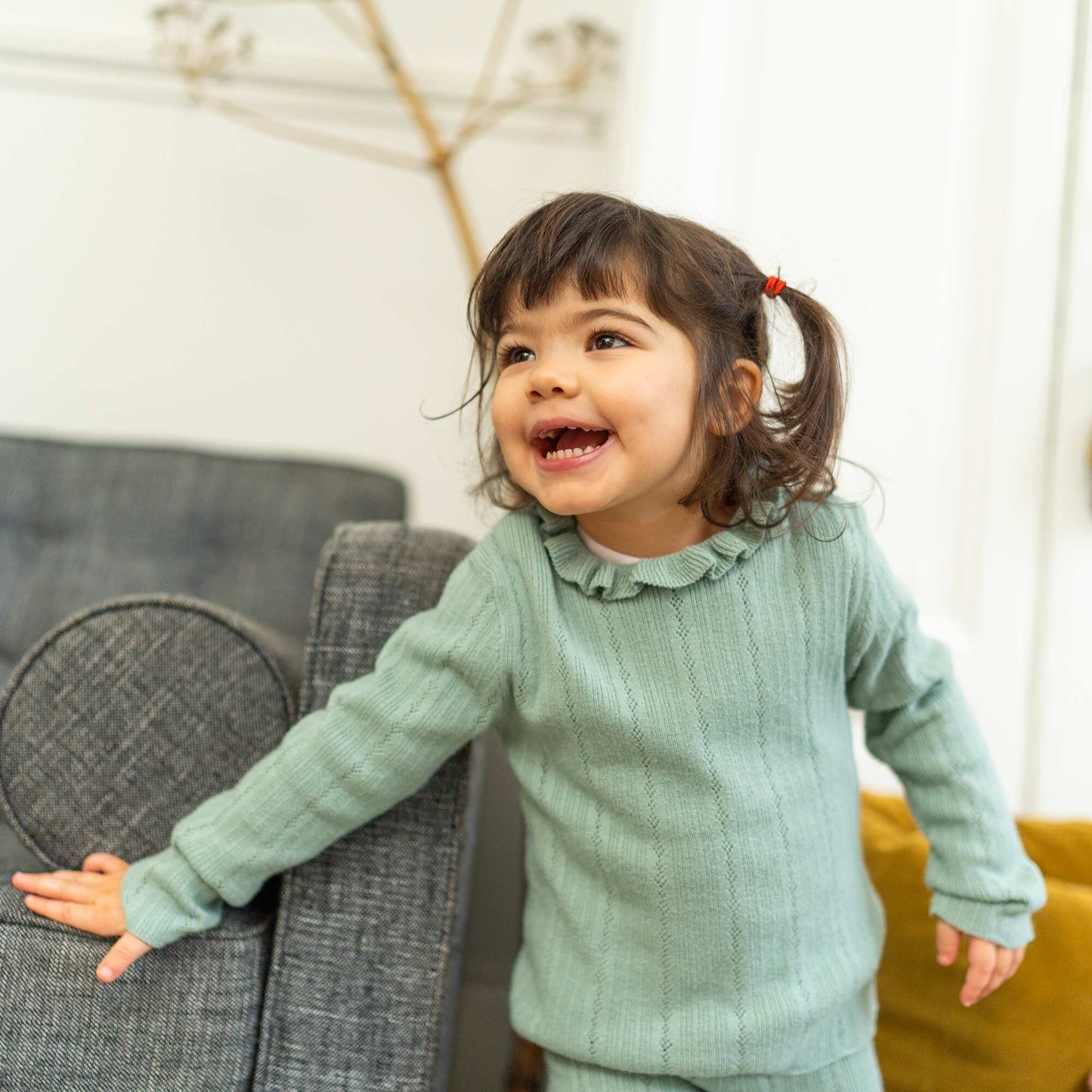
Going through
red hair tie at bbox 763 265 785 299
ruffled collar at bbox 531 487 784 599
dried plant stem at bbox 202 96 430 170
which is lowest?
ruffled collar at bbox 531 487 784 599

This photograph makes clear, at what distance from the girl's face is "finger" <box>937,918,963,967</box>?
0.47m

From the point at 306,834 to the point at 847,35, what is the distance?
115 cm

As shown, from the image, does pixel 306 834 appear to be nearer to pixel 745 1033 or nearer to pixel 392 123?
pixel 745 1033

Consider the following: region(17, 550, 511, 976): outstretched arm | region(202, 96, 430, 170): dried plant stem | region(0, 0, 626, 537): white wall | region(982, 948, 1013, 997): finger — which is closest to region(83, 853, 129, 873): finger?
region(17, 550, 511, 976): outstretched arm

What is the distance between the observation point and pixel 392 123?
1.56m

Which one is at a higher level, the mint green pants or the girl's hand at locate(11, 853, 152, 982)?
the girl's hand at locate(11, 853, 152, 982)

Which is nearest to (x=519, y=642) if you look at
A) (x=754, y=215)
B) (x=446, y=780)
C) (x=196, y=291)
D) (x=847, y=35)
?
(x=446, y=780)

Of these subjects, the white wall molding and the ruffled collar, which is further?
the white wall molding

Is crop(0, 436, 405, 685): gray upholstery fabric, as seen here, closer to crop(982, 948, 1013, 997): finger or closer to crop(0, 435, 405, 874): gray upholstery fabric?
crop(0, 435, 405, 874): gray upholstery fabric

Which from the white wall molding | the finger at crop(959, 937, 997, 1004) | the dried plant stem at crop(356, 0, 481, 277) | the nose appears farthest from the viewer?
the white wall molding

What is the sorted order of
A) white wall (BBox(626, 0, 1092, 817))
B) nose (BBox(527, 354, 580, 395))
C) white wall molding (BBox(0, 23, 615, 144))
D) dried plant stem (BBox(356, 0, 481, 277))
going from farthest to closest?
white wall molding (BBox(0, 23, 615, 144)) < dried plant stem (BBox(356, 0, 481, 277)) < white wall (BBox(626, 0, 1092, 817)) < nose (BBox(527, 354, 580, 395))

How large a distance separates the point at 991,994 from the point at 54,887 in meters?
0.83

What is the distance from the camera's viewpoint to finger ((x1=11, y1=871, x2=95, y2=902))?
726 millimetres

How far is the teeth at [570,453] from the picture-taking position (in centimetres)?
72
